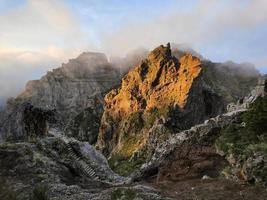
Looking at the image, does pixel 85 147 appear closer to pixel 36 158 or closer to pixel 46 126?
pixel 46 126

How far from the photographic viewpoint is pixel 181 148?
146 feet

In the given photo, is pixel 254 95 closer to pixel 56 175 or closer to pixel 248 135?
pixel 248 135

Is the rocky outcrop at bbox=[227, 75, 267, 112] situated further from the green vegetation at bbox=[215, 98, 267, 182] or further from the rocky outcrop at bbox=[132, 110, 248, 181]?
the green vegetation at bbox=[215, 98, 267, 182]

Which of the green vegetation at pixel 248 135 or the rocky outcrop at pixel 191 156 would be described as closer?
the green vegetation at pixel 248 135

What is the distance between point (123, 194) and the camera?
101 ft

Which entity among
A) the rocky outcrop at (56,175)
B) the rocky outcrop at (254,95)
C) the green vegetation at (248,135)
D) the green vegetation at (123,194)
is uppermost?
the rocky outcrop at (254,95)

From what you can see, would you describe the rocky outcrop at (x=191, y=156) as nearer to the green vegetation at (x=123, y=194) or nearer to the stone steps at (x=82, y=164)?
the stone steps at (x=82, y=164)

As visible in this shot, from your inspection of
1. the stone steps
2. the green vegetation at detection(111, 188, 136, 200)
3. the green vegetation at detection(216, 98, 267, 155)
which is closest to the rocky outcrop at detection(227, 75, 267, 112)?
the green vegetation at detection(216, 98, 267, 155)

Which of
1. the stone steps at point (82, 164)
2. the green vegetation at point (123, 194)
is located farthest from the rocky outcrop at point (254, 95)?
the green vegetation at point (123, 194)

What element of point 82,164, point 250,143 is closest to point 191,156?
point 250,143

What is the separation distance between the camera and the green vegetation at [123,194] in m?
30.0

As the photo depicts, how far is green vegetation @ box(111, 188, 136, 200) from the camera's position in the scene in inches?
1183

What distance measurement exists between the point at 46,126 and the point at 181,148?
22.9m

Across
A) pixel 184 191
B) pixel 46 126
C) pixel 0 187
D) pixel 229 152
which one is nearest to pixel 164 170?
pixel 229 152
